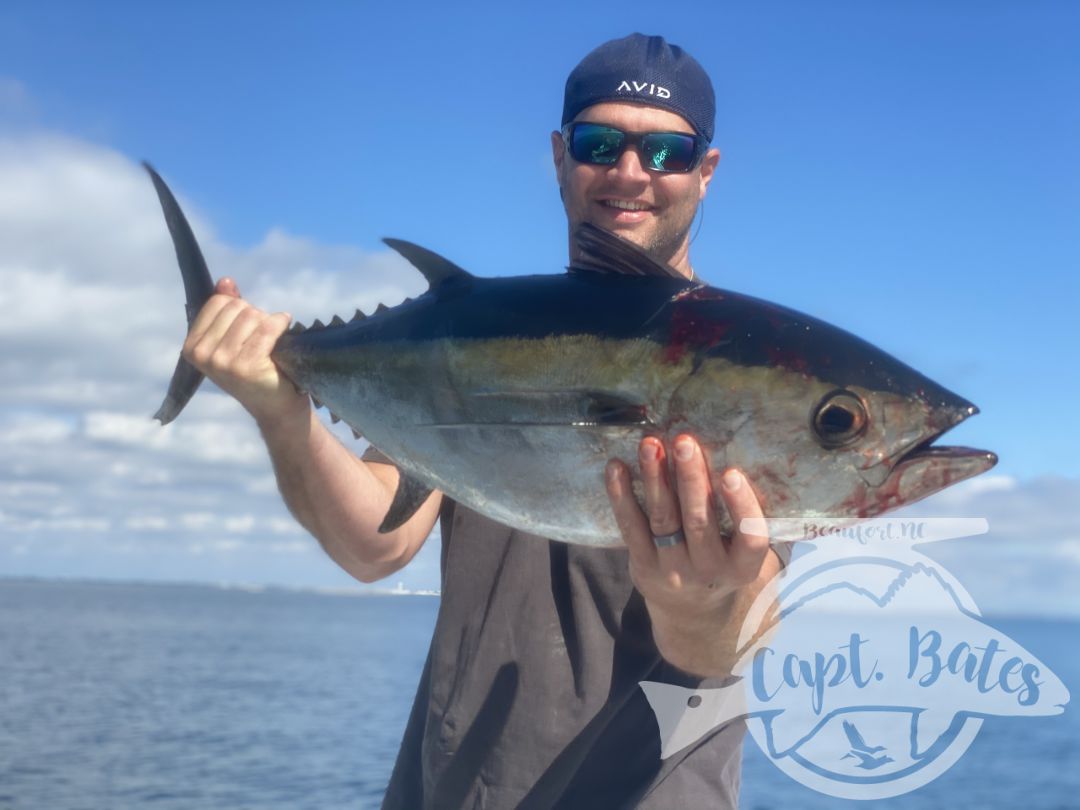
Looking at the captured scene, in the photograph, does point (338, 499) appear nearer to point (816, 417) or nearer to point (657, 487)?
point (657, 487)

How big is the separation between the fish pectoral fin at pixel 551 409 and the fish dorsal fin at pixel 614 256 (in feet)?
1.50

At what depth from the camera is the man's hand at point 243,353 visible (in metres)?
3.51

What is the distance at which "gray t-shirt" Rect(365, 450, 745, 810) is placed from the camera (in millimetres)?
3590

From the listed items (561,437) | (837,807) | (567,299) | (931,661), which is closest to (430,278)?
(567,299)

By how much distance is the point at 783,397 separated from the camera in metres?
2.62

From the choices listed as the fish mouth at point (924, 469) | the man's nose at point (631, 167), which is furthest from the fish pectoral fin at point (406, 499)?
the man's nose at point (631, 167)

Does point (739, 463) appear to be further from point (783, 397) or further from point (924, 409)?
point (924, 409)

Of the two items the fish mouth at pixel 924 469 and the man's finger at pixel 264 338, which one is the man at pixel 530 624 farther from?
the fish mouth at pixel 924 469

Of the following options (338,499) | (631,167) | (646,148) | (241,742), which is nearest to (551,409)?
(338,499)

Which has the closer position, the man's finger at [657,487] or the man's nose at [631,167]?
the man's finger at [657,487]

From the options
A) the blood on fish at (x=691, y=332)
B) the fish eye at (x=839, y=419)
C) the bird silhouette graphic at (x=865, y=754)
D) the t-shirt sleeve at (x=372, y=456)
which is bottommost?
the bird silhouette graphic at (x=865, y=754)

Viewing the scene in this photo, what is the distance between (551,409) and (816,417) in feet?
2.44

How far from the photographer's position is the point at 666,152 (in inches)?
179

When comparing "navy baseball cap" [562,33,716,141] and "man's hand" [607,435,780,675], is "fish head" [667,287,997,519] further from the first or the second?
"navy baseball cap" [562,33,716,141]
